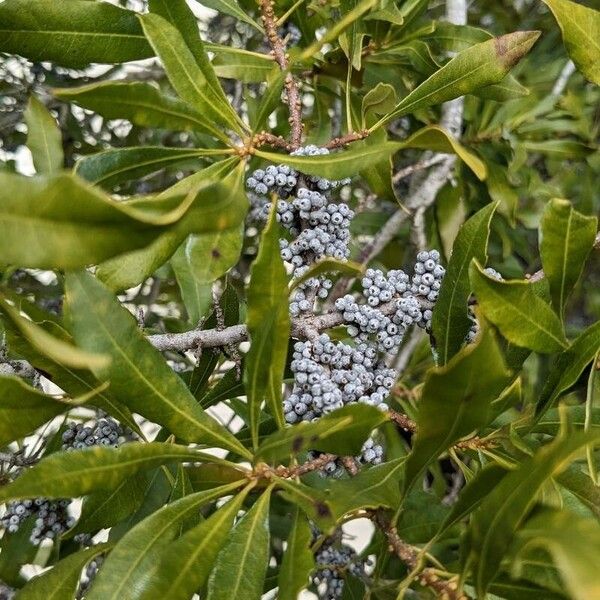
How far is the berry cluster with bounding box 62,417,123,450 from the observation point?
3.07 ft

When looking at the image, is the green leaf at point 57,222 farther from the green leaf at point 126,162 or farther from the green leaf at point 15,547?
the green leaf at point 15,547

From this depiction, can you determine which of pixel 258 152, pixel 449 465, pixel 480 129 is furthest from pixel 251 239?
pixel 258 152

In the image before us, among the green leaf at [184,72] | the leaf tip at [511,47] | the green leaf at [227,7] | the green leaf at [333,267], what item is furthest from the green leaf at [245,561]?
the green leaf at [227,7]

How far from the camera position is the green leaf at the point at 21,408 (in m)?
0.65

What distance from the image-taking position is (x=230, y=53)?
106cm

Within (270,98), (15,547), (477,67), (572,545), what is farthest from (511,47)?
(15,547)

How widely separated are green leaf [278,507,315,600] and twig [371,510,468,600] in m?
0.09

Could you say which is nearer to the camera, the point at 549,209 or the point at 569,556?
the point at 569,556

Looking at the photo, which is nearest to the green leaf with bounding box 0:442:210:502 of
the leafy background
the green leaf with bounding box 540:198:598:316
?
the leafy background

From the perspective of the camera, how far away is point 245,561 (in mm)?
700

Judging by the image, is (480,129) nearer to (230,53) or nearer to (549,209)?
(230,53)

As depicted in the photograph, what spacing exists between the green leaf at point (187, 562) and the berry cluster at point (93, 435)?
262 mm

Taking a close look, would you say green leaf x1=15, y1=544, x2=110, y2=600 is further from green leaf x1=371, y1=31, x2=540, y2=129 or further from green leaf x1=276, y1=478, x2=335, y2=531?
green leaf x1=371, y1=31, x2=540, y2=129

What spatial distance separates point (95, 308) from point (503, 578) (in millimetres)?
459
